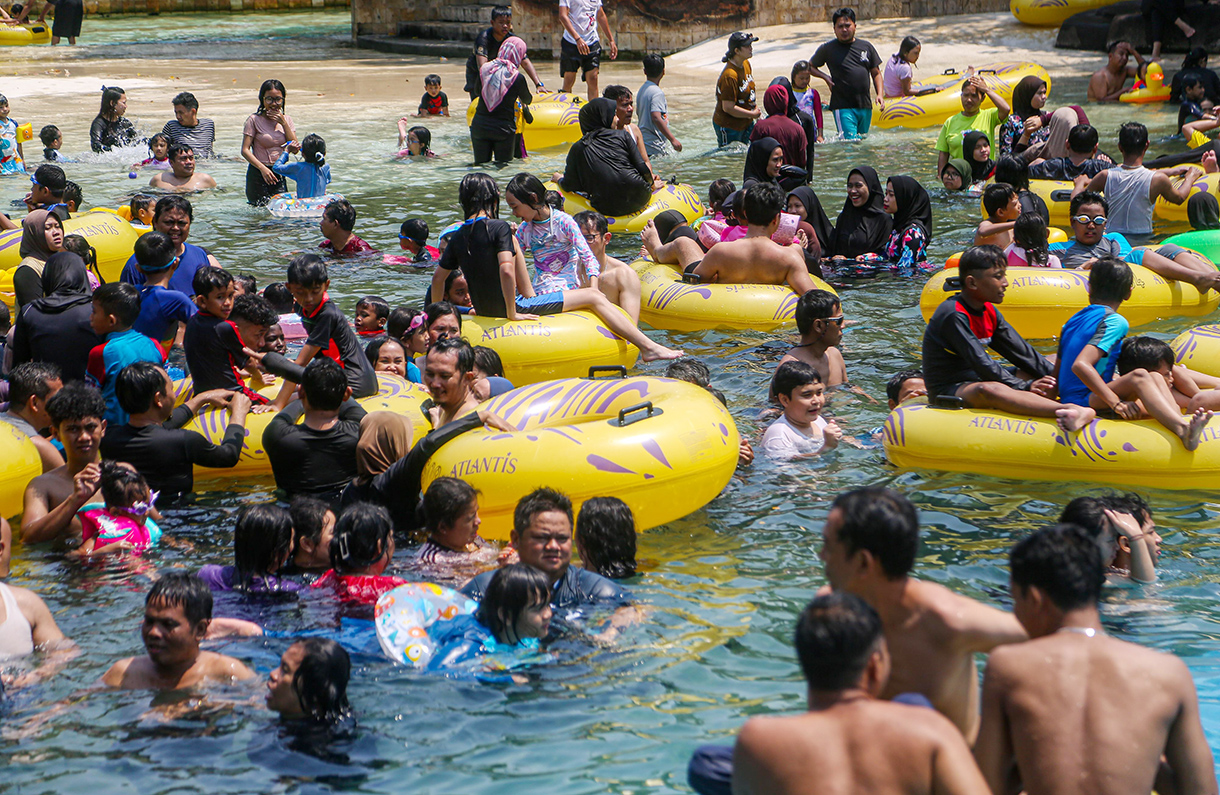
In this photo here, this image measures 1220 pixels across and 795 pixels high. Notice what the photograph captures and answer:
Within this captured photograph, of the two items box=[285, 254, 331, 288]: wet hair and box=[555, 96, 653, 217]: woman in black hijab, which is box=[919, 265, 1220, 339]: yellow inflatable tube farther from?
box=[285, 254, 331, 288]: wet hair

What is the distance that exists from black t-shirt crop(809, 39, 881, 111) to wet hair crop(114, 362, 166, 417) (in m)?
12.0

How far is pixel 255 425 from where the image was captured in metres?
6.93

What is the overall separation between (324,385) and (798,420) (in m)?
2.72

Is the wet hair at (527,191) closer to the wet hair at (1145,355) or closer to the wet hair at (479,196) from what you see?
the wet hair at (479,196)

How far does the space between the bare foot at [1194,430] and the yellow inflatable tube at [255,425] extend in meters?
4.16

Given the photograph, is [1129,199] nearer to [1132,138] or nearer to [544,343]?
[1132,138]

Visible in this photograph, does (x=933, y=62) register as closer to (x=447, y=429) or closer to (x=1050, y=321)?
(x=1050, y=321)

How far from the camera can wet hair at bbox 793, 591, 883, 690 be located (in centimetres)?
274

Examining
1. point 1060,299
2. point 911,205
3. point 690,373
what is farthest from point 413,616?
point 911,205

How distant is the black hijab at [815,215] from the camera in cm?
1038

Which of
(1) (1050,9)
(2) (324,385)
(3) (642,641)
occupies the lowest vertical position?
(3) (642,641)

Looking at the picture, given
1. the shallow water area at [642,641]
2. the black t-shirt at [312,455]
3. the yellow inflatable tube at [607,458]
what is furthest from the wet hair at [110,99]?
the yellow inflatable tube at [607,458]

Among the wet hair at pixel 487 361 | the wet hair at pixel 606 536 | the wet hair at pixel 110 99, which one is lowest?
the wet hair at pixel 606 536

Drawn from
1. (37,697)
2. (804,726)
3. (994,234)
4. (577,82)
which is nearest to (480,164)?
(577,82)
